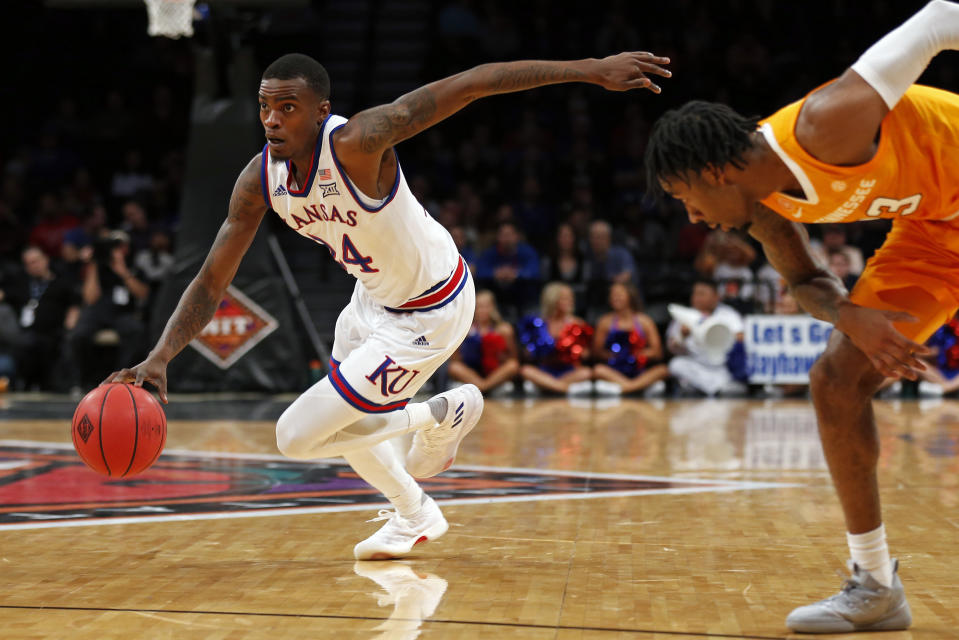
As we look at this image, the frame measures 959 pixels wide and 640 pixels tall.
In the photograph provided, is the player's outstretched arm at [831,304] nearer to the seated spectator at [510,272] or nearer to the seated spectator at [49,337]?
the seated spectator at [510,272]

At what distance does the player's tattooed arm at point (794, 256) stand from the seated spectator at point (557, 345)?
8005 mm

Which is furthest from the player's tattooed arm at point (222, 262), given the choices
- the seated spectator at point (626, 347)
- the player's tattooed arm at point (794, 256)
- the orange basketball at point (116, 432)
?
the seated spectator at point (626, 347)

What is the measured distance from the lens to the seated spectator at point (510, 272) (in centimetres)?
1205

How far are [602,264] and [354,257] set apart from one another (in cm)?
809

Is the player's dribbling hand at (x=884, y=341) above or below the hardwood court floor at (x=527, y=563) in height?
above

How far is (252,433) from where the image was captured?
8.01 m

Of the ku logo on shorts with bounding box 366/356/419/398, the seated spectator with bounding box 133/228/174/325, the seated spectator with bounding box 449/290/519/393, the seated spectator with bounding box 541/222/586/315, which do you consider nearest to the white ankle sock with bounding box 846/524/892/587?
the ku logo on shorts with bounding box 366/356/419/398

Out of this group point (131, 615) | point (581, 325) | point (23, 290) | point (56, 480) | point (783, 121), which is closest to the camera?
point (783, 121)

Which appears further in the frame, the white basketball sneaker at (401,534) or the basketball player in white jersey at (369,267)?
the white basketball sneaker at (401,534)

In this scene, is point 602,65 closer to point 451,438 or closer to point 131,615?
point 451,438

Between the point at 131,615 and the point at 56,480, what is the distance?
9.58 feet

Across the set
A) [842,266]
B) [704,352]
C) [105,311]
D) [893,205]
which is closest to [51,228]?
[105,311]

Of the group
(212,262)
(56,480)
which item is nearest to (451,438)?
(212,262)

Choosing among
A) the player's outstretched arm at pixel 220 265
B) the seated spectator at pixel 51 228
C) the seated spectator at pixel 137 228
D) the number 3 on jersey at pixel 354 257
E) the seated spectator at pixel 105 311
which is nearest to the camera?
the number 3 on jersey at pixel 354 257
